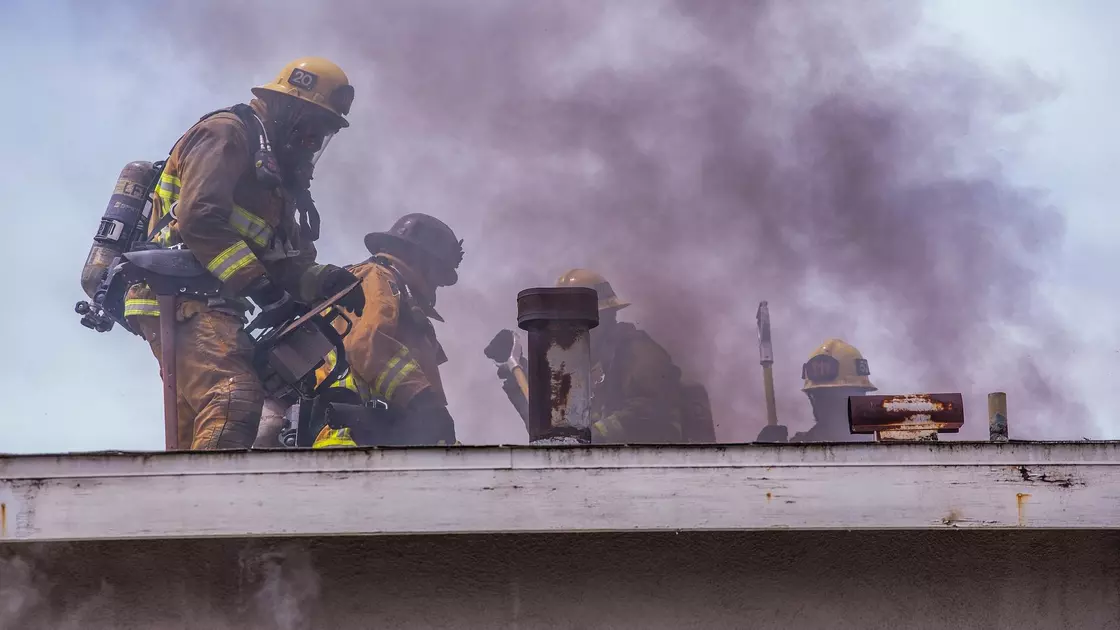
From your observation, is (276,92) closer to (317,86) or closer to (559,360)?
(317,86)

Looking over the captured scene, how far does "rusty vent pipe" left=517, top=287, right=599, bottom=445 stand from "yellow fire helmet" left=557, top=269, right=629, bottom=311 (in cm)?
735

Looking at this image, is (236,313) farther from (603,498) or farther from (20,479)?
(603,498)

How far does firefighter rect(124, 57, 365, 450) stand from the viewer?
6.83m

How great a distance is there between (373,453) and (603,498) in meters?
0.58

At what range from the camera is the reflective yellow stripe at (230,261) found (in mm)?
6777

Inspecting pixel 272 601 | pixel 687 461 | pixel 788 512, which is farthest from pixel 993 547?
pixel 272 601

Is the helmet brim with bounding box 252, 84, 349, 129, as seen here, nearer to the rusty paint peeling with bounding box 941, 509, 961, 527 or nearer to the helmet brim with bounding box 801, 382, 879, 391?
the rusty paint peeling with bounding box 941, 509, 961, 527

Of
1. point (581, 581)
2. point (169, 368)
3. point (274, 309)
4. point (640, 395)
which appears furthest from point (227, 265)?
point (581, 581)

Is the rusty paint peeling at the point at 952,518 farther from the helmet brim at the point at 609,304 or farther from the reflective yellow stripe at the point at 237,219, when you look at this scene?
the helmet brim at the point at 609,304

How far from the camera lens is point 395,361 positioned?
28.2 ft

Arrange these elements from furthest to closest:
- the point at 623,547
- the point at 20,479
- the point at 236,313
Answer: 1. the point at 236,313
2. the point at 623,547
3. the point at 20,479

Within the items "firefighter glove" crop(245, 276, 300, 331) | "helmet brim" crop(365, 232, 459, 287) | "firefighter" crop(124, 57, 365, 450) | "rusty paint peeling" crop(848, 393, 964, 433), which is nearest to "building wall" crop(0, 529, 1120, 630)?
"rusty paint peeling" crop(848, 393, 964, 433)

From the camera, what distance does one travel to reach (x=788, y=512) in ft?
9.29

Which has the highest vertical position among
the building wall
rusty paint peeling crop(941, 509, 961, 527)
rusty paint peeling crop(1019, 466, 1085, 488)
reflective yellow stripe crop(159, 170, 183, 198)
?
reflective yellow stripe crop(159, 170, 183, 198)
